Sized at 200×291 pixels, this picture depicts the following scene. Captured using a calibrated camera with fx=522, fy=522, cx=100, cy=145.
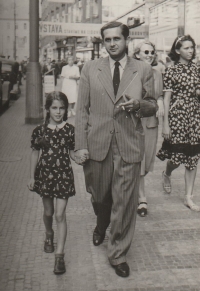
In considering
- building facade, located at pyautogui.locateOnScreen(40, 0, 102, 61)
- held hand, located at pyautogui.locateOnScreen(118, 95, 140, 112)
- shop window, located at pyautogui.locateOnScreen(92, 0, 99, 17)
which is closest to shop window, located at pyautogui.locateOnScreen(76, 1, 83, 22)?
building facade, located at pyautogui.locateOnScreen(40, 0, 102, 61)

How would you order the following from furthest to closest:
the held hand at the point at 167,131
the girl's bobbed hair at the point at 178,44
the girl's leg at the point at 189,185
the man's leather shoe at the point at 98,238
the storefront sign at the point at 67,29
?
the storefront sign at the point at 67,29 < the girl's leg at the point at 189,185 < the held hand at the point at 167,131 < the girl's bobbed hair at the point at 178,44 < the man's leather shoe at the point at 98,238

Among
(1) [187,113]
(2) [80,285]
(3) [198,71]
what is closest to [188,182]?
(1) [187,113]

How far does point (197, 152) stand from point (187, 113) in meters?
0.46

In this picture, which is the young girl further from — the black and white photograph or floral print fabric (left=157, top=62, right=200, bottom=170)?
floral print fabric (left=157, top=62, right=200, bottom=170)

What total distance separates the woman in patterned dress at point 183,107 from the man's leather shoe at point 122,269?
6.18ft

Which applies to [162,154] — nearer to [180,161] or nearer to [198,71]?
[180,161]

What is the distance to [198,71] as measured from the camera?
558 cm

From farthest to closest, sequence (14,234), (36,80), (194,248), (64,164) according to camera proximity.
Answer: (36,80), (14,234), (194,248), (64,164)

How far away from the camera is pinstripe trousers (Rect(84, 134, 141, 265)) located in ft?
13.2

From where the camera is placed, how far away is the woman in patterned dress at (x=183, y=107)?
550cm

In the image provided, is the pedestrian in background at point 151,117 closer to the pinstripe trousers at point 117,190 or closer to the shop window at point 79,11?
the pinstripe trousers at point 117,190

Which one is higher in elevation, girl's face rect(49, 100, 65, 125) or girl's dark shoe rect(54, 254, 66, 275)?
girl's face rect(49, 100, 65, 125)

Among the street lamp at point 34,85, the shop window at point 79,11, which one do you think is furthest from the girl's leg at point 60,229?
the shop window at point 79,11

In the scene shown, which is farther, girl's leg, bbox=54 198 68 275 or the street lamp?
the street lamp
